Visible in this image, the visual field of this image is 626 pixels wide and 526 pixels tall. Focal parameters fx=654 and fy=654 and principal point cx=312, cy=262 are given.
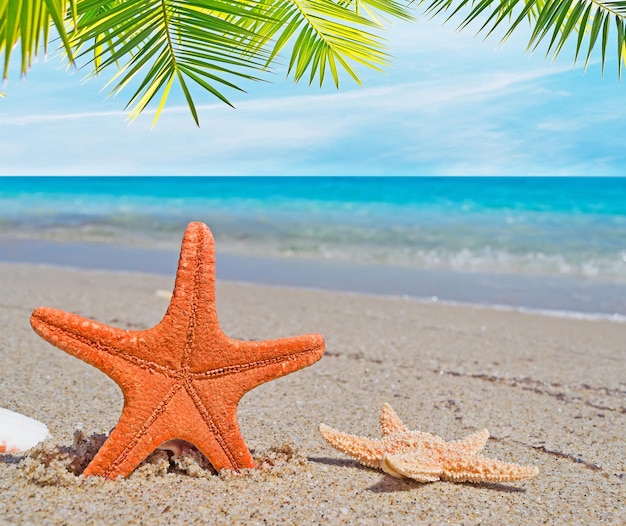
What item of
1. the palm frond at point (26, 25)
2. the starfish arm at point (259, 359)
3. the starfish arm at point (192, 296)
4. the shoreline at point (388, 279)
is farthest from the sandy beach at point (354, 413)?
the palm frond at point (26, 25)

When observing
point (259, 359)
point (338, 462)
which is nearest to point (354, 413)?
point (338, 462)

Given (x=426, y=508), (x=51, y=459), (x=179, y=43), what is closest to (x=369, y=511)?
(x=426, y=508)

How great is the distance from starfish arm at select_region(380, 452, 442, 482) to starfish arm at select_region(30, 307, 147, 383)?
3.55 feet

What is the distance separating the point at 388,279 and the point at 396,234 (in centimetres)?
705

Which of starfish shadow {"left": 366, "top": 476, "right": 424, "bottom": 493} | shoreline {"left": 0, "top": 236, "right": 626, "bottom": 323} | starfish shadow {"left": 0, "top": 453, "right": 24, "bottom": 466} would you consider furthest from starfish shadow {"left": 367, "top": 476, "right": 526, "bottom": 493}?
shoreline {"left": 0, "top": 236, "right": 626, "bottom": 323}

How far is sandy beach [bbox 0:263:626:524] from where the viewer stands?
2547 mm

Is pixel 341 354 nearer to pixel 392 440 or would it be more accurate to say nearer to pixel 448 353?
pixel 448 353

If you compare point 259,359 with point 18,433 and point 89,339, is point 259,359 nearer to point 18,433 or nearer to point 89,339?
point 89,339

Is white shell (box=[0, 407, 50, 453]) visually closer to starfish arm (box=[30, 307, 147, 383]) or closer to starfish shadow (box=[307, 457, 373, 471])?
starfish arm (box=[30, 307, 147, 383])

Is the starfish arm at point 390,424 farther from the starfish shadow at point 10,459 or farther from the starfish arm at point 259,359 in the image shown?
the starfish shadow at point 10,459

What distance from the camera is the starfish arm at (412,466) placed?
2.65m

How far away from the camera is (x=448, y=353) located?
223 inches

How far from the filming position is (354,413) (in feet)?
13.2

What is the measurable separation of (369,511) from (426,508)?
24cm
